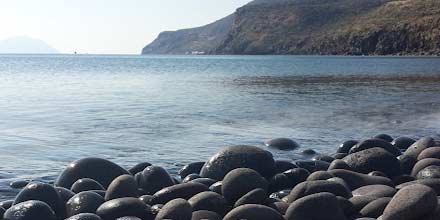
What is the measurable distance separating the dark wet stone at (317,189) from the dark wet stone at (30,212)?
3706 millimetres

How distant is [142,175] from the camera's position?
1175 cm

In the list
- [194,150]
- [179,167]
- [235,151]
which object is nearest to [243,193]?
[235,151]

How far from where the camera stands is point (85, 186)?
11.0 m

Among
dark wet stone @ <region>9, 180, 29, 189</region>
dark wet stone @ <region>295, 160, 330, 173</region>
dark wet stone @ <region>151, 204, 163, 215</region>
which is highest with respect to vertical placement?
dark wet stone @ <region>151, 204, 163, 215</region>

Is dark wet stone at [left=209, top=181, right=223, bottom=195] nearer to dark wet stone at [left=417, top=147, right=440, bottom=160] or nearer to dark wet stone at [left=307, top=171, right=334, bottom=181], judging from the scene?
dark wet stone at [left=307, top=171, right=334, bottom=181]

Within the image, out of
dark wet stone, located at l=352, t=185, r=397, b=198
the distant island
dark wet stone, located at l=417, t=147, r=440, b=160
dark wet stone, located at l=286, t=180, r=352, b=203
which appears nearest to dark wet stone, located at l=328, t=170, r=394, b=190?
dark wet stone, located at l=352, t=185, r=397, b=198

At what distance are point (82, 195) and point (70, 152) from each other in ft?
22.9

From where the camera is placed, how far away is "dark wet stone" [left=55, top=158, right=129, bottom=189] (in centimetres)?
1183

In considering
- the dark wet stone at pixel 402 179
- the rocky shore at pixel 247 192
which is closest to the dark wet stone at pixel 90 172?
the rocky shore at pixel 247 192

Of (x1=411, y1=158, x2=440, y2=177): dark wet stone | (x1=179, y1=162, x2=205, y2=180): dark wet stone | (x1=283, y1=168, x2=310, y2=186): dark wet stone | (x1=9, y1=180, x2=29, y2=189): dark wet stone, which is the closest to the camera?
(x1=283, y1=168, x2=310, y2=186): dark wet stone

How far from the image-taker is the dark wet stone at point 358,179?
36.4 ft

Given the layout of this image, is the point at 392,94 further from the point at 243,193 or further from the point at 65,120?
the point at 243,193

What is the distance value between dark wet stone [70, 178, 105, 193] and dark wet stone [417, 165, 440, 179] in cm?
Result: 592

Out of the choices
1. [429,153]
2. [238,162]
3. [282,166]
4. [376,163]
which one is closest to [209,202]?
[238,162]
